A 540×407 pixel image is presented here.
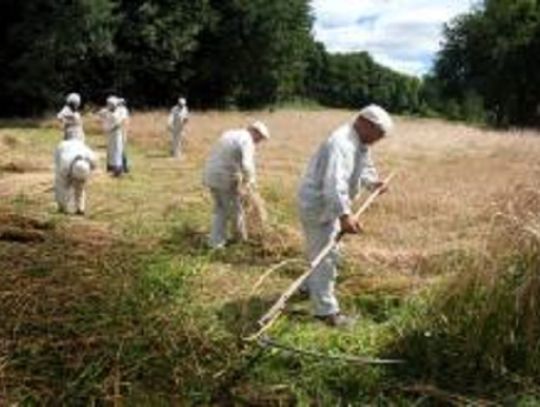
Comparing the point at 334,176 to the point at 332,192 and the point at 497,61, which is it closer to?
the point at 332,192

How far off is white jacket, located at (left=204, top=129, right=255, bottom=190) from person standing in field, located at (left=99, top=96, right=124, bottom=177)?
8874mm

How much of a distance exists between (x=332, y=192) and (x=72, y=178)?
23.6ft

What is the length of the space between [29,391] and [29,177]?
13402mm

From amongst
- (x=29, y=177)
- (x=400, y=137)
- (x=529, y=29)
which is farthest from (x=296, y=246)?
(x=529, y=29)

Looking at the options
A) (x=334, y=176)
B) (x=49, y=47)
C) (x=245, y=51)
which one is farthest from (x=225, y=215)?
(x=245, y=51)

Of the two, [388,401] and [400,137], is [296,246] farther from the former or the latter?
[400,137]

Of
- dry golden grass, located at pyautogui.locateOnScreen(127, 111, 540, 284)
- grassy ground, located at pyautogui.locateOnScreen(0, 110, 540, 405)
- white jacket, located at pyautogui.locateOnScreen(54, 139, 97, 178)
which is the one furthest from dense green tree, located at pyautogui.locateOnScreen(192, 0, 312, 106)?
grassy ground, located at pyautogui.locateOnScreen(0, 110, 540, 405)

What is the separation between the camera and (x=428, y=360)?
8484 millimetres

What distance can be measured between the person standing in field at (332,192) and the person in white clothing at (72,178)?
6263mm

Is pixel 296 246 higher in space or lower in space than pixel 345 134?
lower

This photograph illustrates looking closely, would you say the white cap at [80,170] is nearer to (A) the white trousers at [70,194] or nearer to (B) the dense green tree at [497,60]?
(A) the white trousers at [70,194]

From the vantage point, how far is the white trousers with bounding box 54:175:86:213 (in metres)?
16.0

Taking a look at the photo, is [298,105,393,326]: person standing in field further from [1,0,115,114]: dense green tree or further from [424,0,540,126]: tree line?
[424,0,540,126]: tree line

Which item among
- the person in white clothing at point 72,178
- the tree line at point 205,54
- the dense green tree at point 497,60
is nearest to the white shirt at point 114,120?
the person in white clothing at point 72,178
